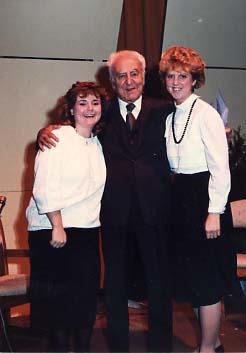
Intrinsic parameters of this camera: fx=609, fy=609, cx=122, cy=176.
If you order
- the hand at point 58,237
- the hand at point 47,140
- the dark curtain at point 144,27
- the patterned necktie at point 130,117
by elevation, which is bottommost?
the hand at point 58,237

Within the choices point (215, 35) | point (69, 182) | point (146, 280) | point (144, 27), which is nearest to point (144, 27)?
point (144, 27)

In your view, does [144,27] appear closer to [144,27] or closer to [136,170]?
[144,27]

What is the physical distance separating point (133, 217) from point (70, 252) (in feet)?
1.18

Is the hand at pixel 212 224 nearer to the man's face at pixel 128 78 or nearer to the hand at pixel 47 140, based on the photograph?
the man's face at pixel 128 78

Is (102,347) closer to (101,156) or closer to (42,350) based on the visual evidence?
(42,350)

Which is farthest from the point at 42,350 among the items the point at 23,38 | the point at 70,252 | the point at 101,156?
the point at 23,38

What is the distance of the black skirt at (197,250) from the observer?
9.99ft

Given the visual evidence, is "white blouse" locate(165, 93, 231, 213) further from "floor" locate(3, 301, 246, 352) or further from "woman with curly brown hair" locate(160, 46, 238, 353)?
"floor" locate(3, 301, 246, 352)

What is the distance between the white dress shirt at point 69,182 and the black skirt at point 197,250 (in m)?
0.41

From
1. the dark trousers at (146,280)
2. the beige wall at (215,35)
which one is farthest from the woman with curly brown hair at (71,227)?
the beige wall at (215,35)

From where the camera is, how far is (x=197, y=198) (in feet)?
9.98

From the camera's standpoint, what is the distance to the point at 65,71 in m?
4.75

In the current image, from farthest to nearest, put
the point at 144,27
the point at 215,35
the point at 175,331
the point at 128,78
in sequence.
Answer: the point at 215,35
the point at 144,27
the point at 175,331
the point at 128,78

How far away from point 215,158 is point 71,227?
2.52ft
